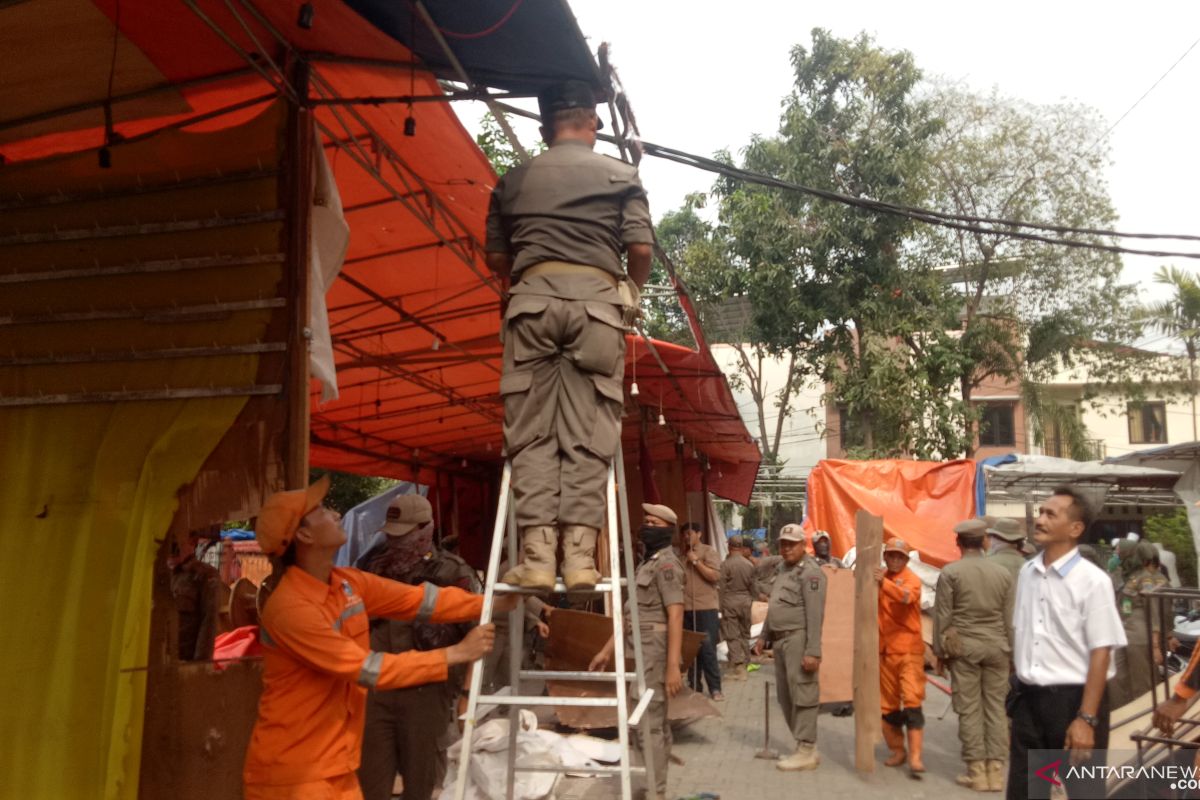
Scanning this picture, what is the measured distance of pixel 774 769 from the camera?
28.7ft

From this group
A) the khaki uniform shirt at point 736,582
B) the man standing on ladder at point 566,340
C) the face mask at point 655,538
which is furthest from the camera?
the khaki uniform shirt at point 736,582

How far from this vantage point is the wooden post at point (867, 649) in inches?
324

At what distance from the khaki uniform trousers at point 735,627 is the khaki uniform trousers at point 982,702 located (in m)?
5.99

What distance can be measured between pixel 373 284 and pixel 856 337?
19.9 m

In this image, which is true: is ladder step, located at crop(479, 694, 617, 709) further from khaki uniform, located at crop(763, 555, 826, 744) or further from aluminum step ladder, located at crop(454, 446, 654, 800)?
khaki uniform, located at crop(763, 555, 826, 744)

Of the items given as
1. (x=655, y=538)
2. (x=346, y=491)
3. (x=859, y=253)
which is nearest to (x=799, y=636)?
(x=655, y=538)

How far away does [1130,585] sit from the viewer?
14.7m

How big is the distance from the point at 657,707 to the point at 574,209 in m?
4.04

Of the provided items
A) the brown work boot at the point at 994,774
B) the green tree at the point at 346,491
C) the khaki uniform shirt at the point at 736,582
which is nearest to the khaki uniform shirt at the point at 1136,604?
the brown work boot at the point at 994,774

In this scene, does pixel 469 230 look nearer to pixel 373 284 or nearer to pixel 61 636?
pixel 373 284

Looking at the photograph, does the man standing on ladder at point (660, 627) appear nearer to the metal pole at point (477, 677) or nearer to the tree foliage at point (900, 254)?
the metal pole at point (477, 677)

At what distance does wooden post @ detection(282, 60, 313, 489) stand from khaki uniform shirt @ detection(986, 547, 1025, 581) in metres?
6.02

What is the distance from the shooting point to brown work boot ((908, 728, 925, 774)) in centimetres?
852

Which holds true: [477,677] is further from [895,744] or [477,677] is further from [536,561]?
[895,744]
